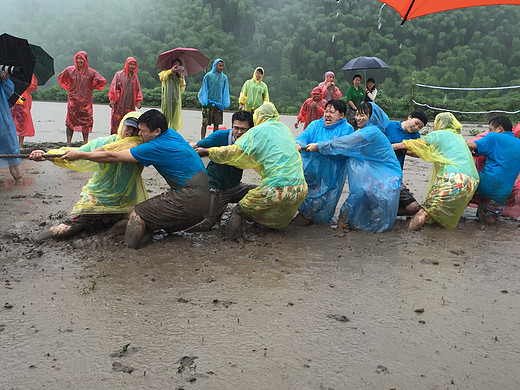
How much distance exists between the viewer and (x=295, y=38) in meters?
39.8

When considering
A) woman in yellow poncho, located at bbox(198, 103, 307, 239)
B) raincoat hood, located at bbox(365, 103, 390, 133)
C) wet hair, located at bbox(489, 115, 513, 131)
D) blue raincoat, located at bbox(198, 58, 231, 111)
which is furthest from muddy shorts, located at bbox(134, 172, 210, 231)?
blue raincoat, located at bbox(198, 58, 231, 111)

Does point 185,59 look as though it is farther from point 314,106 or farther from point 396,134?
point 396,134

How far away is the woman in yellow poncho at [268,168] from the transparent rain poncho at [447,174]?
1257mm

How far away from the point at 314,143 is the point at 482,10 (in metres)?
38.3

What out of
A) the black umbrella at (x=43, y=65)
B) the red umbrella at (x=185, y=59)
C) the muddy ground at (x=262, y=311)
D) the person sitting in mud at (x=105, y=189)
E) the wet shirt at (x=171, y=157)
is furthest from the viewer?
the red umbrella at (x=185, y=59)

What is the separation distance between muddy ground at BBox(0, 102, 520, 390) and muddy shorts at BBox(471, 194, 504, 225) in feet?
1.48

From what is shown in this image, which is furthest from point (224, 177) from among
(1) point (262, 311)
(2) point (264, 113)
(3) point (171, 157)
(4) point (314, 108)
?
(4) point (314, 108)

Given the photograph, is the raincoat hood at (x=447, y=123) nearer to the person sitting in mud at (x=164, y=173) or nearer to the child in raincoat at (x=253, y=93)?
the person sitting in mud at (x=164, y=173)

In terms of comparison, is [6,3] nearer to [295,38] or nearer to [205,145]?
[295,38]

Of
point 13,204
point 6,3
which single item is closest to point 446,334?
point 13,204

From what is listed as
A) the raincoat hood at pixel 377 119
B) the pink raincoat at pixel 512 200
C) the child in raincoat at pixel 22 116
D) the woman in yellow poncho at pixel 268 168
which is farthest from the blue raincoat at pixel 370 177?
the child in raincoat at pixel 22 116

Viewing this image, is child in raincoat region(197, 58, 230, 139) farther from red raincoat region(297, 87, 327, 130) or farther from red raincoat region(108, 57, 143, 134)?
red raincoat region(297, 87, 327, 130)

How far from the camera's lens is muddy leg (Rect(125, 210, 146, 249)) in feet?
12.7

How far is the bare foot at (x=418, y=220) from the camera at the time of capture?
462 cm
